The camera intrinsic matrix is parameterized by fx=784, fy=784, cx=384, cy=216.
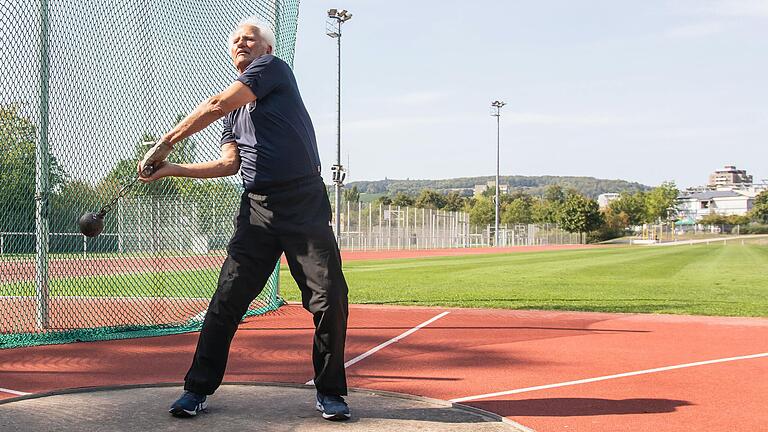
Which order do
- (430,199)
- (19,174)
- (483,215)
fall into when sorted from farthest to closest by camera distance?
(430,199)
(483,215)
(19,174)

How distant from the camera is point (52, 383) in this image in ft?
18.5

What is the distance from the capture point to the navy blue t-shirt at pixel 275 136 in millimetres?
4375

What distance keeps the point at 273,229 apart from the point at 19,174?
4.76 metres

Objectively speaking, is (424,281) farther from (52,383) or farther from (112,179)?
(52,383)

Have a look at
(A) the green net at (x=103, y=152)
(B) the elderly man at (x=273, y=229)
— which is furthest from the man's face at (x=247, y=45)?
(A) the green net at (x=103, y=152)

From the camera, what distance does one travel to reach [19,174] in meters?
7.98

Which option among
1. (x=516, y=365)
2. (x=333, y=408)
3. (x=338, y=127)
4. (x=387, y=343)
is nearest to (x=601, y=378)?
(x=516, y=365)

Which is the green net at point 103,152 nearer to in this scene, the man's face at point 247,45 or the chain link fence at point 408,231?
the man's face at point 247,45

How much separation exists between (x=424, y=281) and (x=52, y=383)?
14.6 m

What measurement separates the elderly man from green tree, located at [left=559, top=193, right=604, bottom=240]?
102020mm

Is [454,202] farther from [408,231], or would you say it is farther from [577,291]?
[577,291]

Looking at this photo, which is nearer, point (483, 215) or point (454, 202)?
point (483, 215)

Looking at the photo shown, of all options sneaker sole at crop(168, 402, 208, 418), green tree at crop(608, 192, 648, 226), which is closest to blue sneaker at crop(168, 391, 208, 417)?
sneaker sole at crop(168, 402, 208, 418)

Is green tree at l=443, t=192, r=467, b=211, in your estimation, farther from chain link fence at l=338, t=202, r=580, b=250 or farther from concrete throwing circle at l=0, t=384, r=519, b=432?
concrete throwing circle at l=0, t=384, r=519, b=432
